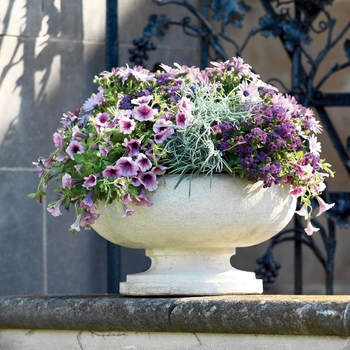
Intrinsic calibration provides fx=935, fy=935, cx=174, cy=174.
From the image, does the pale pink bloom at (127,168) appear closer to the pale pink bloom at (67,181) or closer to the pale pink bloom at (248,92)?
the pale pink bloom at (67,181)

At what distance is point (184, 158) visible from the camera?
10.0ft

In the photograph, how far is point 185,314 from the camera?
2951mm

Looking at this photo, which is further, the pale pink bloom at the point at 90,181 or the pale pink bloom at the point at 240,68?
the pale pink bloom at the point at 240,68

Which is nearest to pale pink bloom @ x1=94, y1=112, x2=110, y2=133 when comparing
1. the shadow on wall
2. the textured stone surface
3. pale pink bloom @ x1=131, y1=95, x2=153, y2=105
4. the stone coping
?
pale pink bloom @ x1=131, y1=95, x2=153, y2=105

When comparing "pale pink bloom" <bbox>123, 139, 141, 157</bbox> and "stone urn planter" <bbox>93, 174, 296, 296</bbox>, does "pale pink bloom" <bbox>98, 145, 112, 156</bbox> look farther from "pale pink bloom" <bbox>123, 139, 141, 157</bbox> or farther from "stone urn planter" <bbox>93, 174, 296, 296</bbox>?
"stone urn planter" <bbox>93, 174, 296, 296</bbox>

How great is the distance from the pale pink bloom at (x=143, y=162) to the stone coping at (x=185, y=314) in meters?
0.44

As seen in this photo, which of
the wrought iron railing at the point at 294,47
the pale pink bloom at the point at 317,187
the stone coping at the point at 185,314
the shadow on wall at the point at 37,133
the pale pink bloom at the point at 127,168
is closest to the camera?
the stone coping at the point at 185,314

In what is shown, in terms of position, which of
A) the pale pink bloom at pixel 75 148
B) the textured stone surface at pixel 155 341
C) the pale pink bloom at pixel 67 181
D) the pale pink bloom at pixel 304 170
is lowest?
the textured stone surface at pixel 155 341

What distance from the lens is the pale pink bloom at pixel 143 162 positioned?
9.77ft

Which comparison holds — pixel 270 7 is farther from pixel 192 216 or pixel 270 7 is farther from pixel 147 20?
pixel 192 216

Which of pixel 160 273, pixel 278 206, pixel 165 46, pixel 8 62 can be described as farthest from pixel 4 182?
pixel 278 206

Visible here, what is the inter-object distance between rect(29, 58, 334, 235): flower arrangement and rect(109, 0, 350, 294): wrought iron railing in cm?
140

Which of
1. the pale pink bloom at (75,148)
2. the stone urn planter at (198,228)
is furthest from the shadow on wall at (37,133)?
the pale pink bloom at (75,148)

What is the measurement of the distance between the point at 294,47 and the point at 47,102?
1266mm
